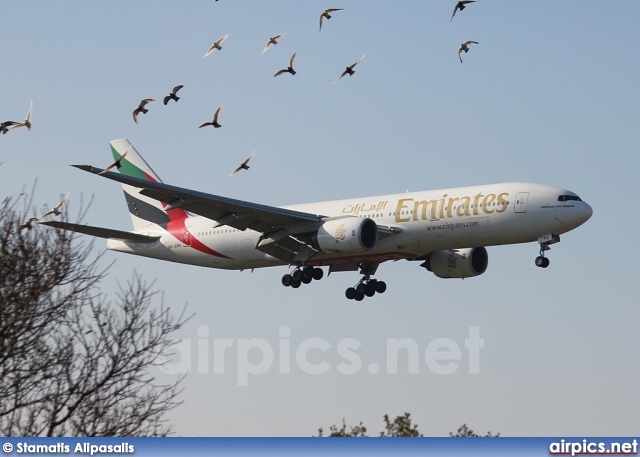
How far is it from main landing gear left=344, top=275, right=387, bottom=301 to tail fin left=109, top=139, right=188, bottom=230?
8.91 meters

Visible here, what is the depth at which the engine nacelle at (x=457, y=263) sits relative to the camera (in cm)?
5353

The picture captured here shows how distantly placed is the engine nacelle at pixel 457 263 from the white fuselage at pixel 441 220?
3561 millimetres

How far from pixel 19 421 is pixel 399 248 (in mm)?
26072

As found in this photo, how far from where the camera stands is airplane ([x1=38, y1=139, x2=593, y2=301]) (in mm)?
46062

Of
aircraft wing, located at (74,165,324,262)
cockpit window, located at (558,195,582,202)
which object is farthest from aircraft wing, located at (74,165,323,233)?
cockpit window, located at (558,195,582,202)

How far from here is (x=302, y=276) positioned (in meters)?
51.2

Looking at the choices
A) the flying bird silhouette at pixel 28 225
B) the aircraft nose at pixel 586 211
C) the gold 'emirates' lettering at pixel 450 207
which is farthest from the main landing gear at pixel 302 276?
the flying bird silhouette at pixel 28 225

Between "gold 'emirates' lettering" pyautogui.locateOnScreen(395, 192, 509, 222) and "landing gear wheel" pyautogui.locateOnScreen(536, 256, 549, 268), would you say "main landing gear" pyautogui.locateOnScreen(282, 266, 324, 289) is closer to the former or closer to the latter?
"gold 'emirates' lettering" pyautogui.locateOnScreen(395, 192, 509, 222)

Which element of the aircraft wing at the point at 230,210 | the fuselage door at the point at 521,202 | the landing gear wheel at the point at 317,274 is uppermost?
the aircraft wing at the point at 230,210

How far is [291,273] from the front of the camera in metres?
51.7

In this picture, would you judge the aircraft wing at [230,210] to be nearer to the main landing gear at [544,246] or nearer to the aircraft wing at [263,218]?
the aircraft wing at [263,218]

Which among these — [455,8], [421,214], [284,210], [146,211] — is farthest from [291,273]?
[455,8]

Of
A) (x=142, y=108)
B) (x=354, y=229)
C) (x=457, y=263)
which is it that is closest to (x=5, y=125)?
(x=142, y=108)

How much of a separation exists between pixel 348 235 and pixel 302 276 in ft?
14.3
